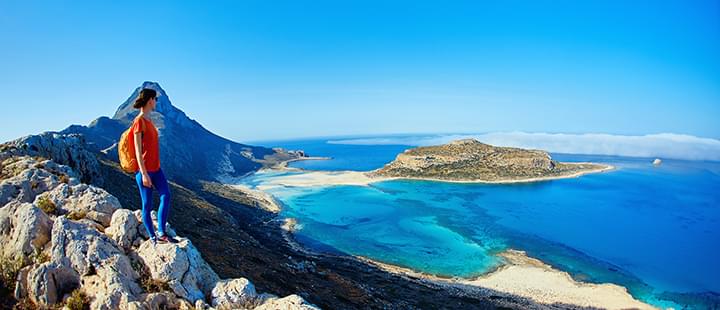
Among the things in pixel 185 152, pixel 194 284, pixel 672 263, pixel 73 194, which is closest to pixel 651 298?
pixel 672 263

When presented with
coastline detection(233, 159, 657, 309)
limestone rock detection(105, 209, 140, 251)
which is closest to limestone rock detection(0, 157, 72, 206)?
limestone rock detection(105, 209, 140, 251)

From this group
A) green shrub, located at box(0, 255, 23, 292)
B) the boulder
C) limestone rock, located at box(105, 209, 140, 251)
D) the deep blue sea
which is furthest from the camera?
the deep blue sea

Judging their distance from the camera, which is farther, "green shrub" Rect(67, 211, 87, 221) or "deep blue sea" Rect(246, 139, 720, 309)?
"deep blue sea" Rect(246, 139, 720, 309)

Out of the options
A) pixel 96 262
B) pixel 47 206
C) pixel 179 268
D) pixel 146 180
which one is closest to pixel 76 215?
pixel 47 206

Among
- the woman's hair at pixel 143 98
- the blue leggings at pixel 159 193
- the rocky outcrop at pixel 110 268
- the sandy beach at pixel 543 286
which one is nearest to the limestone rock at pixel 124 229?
the rocky outcrop at pixel 110 268

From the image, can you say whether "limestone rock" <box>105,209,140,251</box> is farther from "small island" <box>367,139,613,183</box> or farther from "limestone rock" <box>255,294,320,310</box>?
"small island" <box>367,139,613,183</box>
